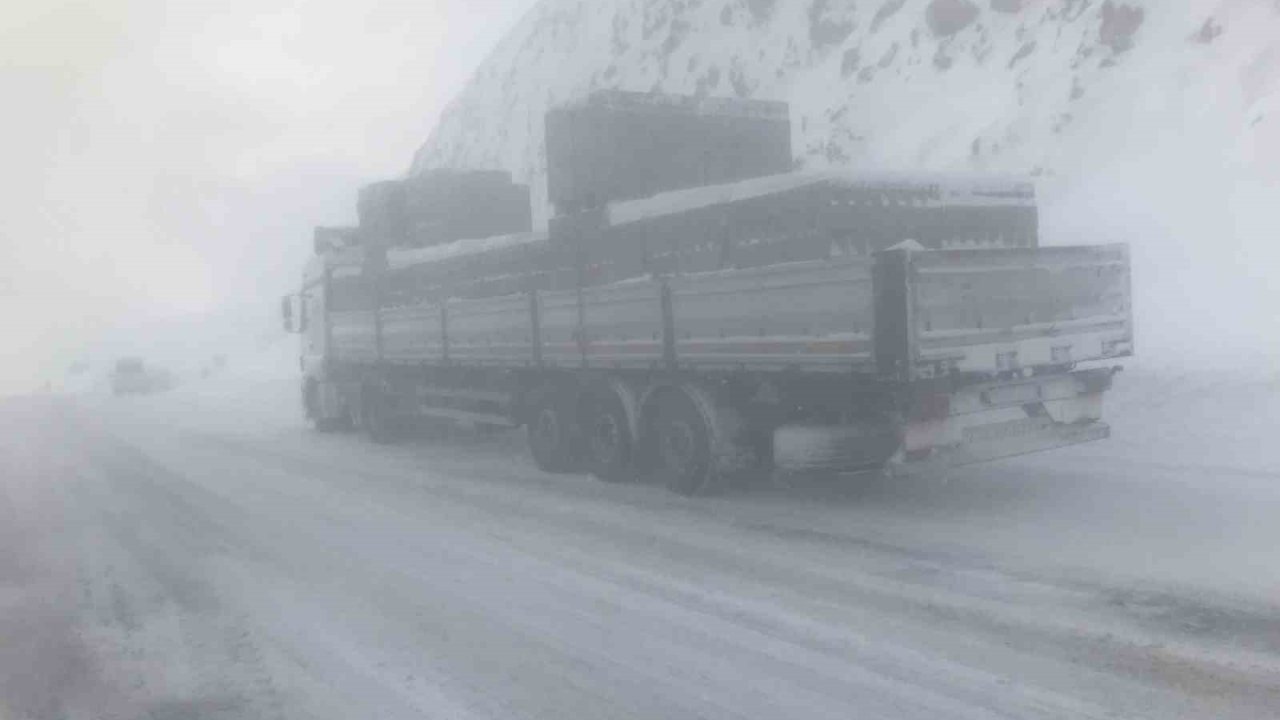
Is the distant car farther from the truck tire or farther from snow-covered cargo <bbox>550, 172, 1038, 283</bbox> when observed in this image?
snow-covered cargo <bbox>550, 172, 1038, 283</bbox>

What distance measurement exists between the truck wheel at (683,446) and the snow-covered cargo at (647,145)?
295 cm

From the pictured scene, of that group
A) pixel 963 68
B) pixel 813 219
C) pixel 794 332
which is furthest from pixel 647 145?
pixel 963 68

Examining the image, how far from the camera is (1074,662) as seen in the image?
18.5ft

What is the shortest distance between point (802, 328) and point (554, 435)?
14.5 ft

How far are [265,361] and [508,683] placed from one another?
49.2 metres

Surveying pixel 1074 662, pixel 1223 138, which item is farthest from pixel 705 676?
pixel 1223 138

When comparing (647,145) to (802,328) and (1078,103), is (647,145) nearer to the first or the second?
(802,328)

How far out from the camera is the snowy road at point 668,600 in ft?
18.2

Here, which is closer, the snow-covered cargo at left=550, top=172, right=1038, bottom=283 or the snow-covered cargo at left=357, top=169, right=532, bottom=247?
the snow-covered cargo at left=550, top=172, right=1038, bottom=283

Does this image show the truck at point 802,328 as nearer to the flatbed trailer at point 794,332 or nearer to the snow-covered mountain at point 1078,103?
the flatbed trailer at point 794,332

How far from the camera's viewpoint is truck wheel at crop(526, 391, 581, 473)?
41.7ft

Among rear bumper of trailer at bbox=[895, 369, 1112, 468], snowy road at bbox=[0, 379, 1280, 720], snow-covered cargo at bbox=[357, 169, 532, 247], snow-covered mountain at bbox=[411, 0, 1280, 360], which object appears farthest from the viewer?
snow-covered mountain at bbox=[411, 0, 1280, 360]

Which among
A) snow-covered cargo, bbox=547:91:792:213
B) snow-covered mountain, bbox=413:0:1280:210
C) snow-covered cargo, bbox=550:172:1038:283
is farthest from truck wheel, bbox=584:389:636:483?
snow-covered mountain, bbox=413:0:1280:210

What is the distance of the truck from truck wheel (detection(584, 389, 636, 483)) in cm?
2
